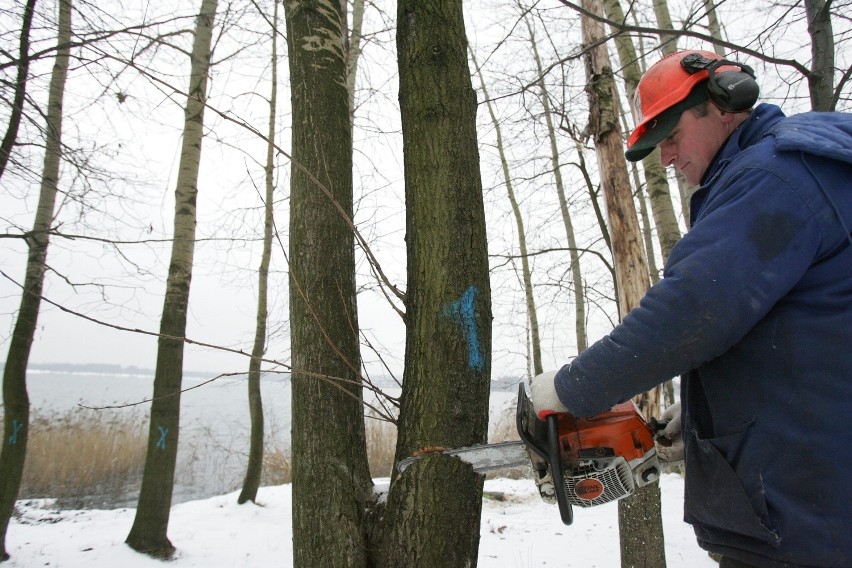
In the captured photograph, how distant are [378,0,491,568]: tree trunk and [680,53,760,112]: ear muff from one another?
70cm

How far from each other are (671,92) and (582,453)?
3.20 ft

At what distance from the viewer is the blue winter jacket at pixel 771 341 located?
98 cm

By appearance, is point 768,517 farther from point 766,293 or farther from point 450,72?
point 450,72

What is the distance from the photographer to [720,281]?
39.2 inches

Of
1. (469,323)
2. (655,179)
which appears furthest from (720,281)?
(655,179)

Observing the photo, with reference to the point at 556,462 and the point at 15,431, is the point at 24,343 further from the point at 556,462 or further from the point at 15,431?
the point at 556,462

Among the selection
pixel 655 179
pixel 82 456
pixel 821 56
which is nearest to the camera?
pixel 821 56

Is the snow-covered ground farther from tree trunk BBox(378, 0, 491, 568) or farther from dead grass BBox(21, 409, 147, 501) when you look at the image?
tree trunk BBox(378, 0, 491, 568)

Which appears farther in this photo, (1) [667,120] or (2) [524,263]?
(2) [524,263]

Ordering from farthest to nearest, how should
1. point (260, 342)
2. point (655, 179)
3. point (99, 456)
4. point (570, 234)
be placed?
point (570, 234)
point (99, 456)
point (260, 342)
point (655, 179)

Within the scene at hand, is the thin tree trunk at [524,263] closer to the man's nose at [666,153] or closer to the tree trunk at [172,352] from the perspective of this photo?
the tree trunk at [172,352]

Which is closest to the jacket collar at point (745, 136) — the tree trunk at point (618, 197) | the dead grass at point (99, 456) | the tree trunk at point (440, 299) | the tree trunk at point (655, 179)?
the tree trunk at point (440, 299)

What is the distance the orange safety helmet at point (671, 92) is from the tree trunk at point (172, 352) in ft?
16.4

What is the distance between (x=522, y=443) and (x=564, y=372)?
1.04 feet
